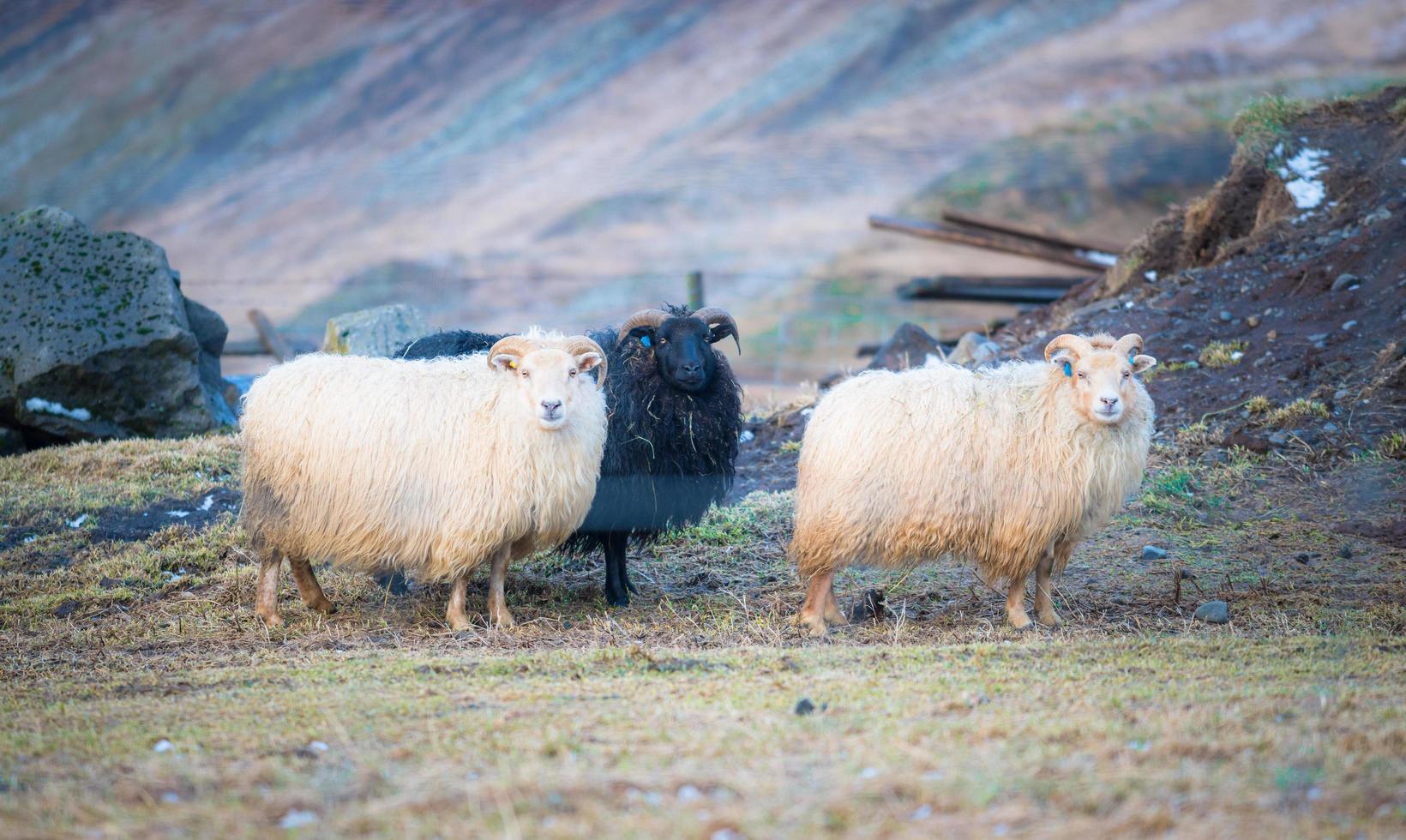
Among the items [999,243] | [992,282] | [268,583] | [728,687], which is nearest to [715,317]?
[268,583]

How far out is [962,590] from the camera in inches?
312

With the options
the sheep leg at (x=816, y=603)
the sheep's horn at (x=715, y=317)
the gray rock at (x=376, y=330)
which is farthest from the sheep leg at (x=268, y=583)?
the gray rock at (x=376, y=330)

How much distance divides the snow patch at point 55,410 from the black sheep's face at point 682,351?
635 cm

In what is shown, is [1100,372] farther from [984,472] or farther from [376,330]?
[376,330]

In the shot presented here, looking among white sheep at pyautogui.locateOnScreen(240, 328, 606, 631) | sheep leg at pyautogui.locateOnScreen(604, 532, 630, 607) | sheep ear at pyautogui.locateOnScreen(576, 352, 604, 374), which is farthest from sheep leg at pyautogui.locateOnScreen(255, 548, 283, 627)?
sheep ear at pyautogui.locateOnScreen(576, 352, 604, 374)

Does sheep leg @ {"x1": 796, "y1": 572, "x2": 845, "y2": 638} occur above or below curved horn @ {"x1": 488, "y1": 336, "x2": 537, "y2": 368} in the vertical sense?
below

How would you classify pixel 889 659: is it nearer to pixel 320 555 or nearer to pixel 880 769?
pixel 880 769

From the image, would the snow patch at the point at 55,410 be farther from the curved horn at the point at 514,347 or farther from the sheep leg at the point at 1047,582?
the sheep leg at the point at 1047,582

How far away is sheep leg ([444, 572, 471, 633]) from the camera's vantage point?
284 inches

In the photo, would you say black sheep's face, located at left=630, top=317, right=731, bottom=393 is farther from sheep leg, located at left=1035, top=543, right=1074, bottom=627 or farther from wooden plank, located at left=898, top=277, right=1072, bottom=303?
wooden plank, located at left=898, top=277, right=1072, bottom=303

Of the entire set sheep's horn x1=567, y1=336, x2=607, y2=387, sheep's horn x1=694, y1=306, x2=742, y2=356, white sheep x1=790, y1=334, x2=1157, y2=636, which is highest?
sheep's horn x1=694, y1=306, x2=742, y2=356

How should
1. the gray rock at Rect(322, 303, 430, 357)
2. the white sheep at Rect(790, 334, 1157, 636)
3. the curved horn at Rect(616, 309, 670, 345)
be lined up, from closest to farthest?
the white sheep at Rect(790, 334, 1157, 636), the curved horn at Rect(616, 309, 670, 345), the gray rock at Rect(322, 303, 430, 357)

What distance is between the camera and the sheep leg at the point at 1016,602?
7020 mm

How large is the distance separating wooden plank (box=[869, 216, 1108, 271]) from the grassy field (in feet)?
23.8
